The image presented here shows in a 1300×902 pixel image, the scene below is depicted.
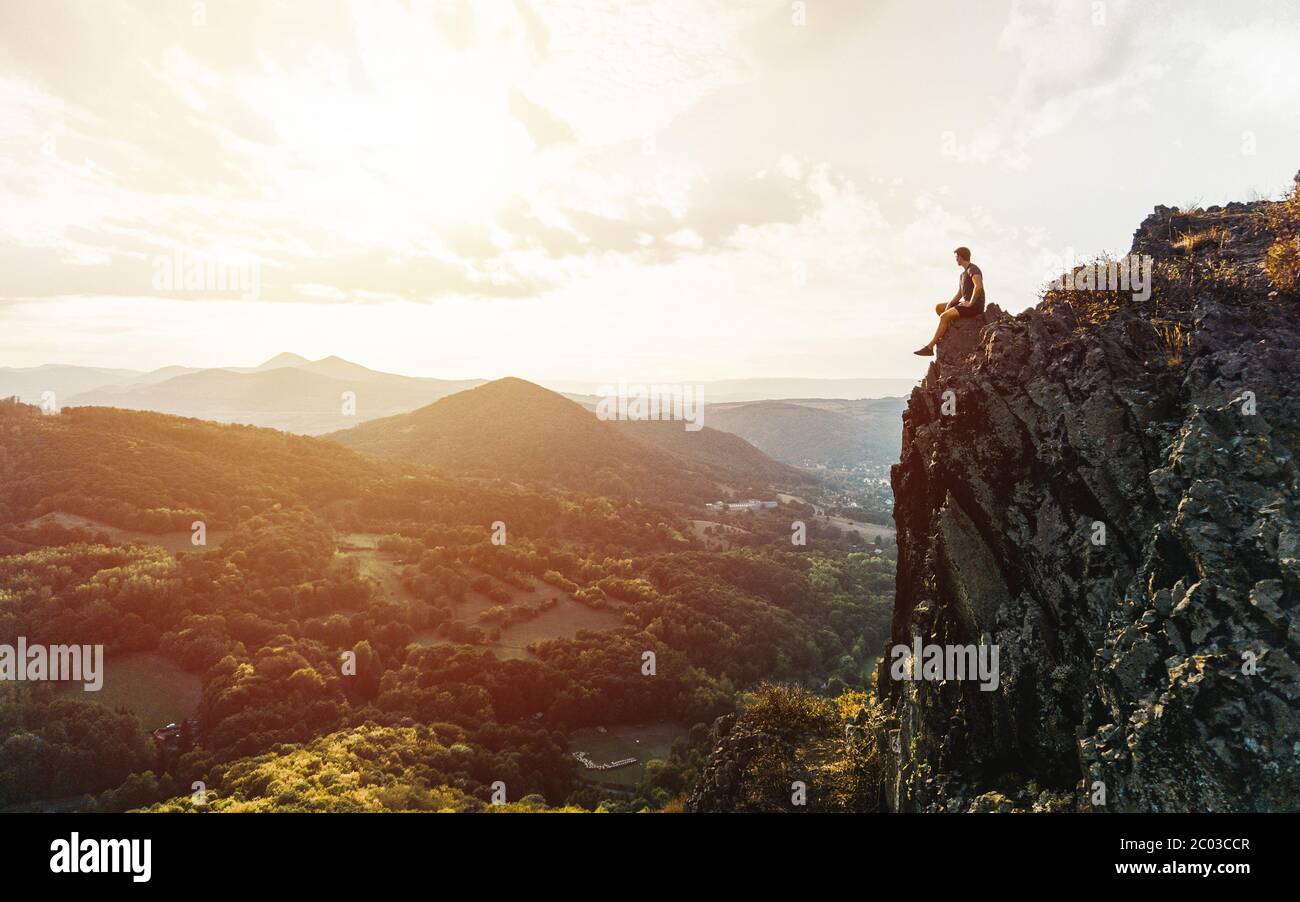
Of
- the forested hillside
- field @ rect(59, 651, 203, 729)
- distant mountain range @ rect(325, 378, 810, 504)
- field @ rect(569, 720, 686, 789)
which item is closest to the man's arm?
the forested hillside

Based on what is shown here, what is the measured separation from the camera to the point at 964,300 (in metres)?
15.1

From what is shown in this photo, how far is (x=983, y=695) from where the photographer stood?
13047 mm

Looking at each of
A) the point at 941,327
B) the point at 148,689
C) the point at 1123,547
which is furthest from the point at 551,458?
the point at 1123,547

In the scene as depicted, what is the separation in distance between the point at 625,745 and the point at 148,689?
46.0m

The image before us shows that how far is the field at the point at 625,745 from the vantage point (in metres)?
57.0

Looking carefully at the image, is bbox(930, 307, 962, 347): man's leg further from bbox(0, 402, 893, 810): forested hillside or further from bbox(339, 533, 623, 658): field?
bbox(339, 533, 623, 658): field

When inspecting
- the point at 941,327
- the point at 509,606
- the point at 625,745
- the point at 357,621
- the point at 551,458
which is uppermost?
the point at 941,327

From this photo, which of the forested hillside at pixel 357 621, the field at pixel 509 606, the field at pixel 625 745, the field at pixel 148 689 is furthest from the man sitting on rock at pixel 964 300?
the field at pixel 509 606

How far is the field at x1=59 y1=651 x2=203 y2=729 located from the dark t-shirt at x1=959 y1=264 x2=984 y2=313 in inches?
2633

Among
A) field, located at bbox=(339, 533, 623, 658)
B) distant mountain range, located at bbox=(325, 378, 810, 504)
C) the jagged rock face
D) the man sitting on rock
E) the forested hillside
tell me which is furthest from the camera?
distant mountain range, located at bbox=(325, 378, 810, 504)

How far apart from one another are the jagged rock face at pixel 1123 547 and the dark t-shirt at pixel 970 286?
551 millimetres

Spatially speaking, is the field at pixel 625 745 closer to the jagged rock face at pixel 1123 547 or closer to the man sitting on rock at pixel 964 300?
the jagged rock face at pixel 1123 547

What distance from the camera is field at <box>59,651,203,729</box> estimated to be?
52094 millimetres

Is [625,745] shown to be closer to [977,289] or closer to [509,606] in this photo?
[509,606]
